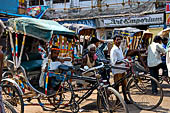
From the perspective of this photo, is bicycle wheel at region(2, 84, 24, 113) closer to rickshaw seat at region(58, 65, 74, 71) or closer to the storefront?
Answer: rickshaw seat at region(58, 65, 74, 71)

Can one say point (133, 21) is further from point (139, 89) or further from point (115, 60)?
point (139, 89)

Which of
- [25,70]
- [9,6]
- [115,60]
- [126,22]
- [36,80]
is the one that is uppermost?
[9,6]

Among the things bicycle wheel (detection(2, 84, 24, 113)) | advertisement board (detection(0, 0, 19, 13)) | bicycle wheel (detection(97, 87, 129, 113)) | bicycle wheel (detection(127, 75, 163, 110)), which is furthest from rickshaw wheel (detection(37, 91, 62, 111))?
advertisement board (detection(0, 0, 19, 13))

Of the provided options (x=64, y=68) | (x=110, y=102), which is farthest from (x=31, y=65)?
(x=110, y=102)

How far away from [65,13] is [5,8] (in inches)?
268

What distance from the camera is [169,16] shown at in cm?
1499

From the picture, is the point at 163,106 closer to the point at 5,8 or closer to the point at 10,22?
the point at 10,22

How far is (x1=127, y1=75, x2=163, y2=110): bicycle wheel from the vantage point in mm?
5242

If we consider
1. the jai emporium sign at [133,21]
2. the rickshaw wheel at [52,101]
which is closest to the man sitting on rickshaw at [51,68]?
the rickshaw wheel at [52,101]

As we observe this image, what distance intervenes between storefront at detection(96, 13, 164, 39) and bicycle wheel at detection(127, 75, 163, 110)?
36.4 feet

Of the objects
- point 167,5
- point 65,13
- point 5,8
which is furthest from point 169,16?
point 5,8

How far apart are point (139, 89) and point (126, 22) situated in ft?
38.8

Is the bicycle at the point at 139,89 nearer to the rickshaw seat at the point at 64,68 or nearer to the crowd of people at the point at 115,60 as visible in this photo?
the crowd of people at the point at 115,60

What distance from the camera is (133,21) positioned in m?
16.4
